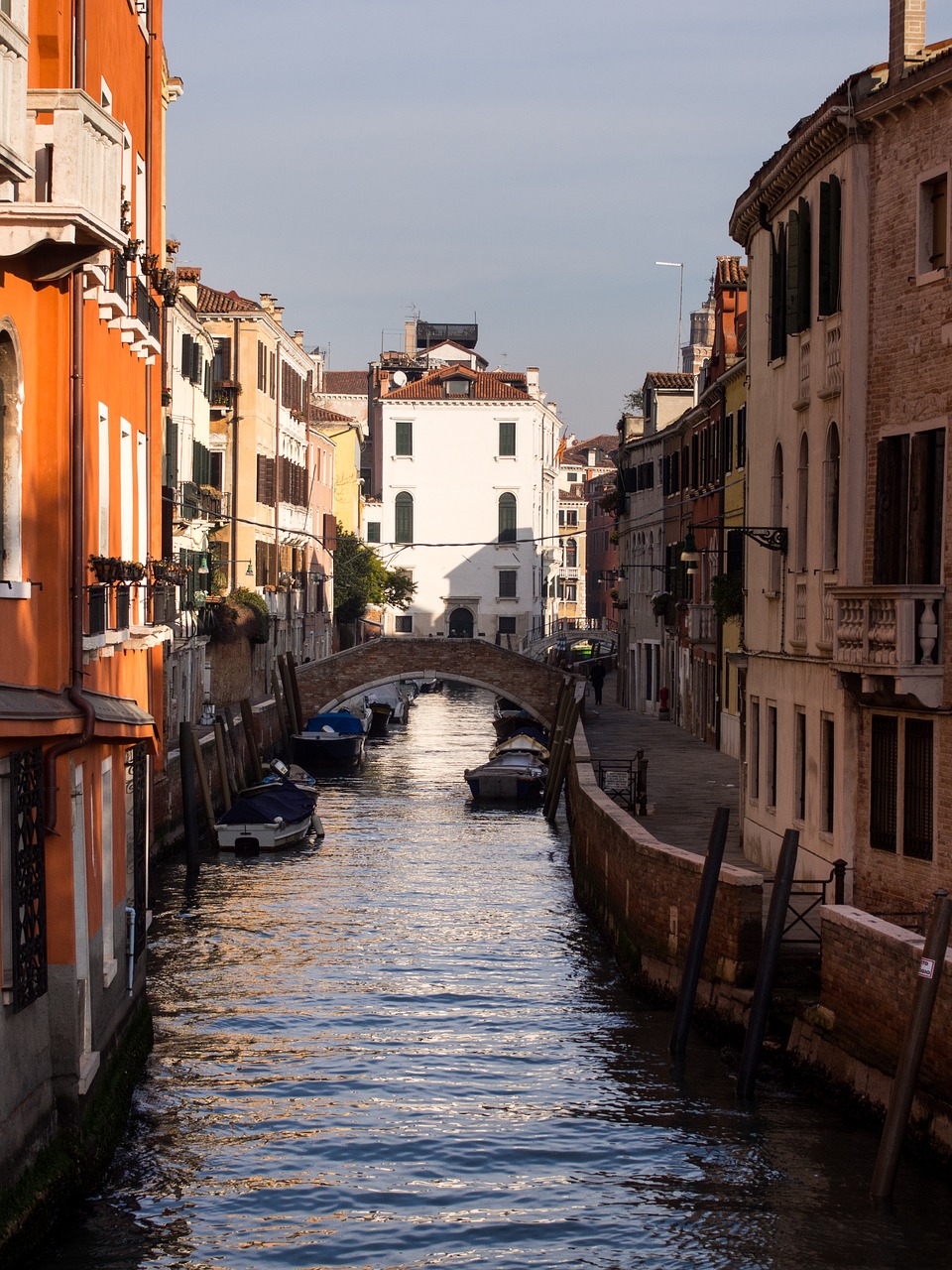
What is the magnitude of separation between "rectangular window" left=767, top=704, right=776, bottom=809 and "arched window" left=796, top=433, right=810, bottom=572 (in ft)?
Result: 6.95

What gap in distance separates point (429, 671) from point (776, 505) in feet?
92.6

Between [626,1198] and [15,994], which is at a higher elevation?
[15,994]

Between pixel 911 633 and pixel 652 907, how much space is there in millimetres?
4489

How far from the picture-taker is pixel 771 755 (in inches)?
782

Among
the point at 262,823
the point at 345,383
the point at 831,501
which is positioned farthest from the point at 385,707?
the point at 345,383

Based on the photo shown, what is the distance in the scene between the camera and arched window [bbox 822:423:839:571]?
16.8 meters

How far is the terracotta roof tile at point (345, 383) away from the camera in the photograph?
94.0 metres

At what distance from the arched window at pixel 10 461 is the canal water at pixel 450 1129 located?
3.87m

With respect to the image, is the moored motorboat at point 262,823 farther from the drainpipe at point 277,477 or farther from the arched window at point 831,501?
the drainpipe at point 277,477

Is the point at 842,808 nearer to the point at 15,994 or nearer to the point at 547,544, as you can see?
the point at 15,994

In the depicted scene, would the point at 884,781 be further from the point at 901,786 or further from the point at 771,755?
the point at 771,755

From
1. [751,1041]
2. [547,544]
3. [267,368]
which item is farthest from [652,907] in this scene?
[547,544]

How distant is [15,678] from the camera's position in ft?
31.4

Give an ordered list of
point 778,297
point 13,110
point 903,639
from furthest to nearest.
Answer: point 778,297
point 903,639
point 13,110
